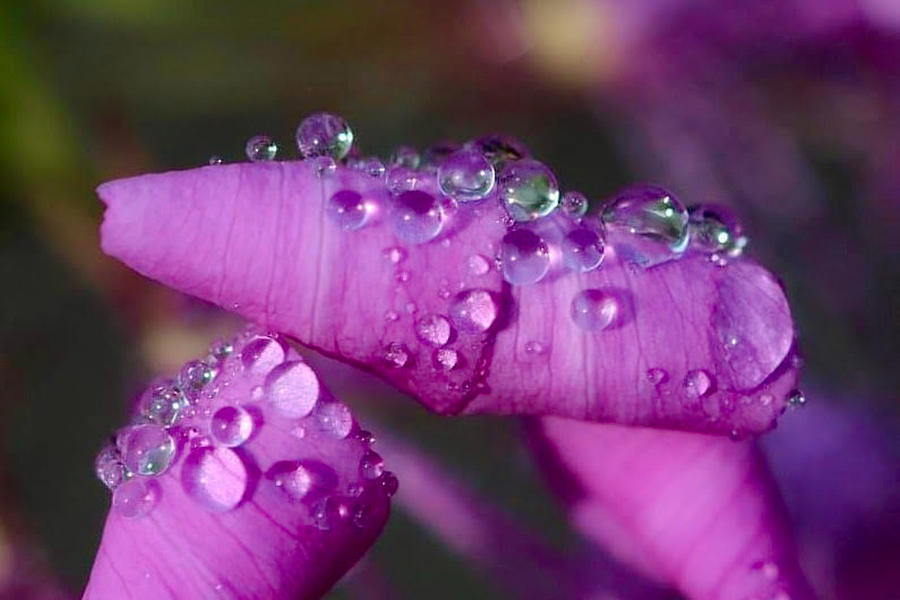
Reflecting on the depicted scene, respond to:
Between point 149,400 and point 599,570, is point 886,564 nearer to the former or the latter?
point 599,570

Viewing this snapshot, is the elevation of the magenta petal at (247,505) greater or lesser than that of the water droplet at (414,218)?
lesser

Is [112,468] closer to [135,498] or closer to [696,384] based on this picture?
[135,498]

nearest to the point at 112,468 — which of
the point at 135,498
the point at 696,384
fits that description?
the point at 135,498

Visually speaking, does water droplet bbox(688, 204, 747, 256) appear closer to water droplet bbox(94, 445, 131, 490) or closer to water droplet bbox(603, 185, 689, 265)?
water droplet bbox(603, 185, 689, 265)

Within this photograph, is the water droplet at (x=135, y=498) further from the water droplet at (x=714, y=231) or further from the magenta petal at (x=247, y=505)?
the water droplet at (x=714, y=231)

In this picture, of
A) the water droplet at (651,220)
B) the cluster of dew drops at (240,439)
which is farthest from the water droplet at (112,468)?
the water droplet at (651,220)
